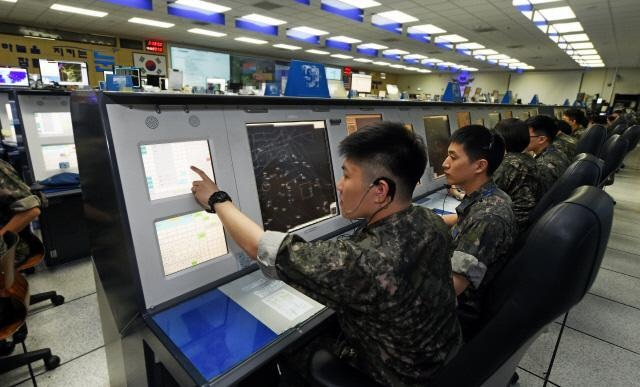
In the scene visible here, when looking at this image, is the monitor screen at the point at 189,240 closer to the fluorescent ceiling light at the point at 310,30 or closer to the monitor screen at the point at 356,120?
the monitor screen at the point at 356,120

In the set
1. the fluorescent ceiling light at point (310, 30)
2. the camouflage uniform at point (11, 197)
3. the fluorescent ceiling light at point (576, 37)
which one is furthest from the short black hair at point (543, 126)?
the fluorescent ceiling light at point (576, 37)

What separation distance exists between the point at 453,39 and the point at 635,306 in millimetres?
9991

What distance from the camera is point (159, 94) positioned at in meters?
1.00

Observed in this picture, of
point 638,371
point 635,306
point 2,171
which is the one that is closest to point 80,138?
point 2,171

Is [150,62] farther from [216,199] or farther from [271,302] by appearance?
[271,302]

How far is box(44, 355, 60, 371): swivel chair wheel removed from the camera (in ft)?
5.91

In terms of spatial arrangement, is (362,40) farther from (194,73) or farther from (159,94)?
(159,94)

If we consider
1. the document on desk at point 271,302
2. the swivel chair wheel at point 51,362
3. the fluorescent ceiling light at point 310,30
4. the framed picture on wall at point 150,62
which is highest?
the fluorescent ceiling light at point 310,30

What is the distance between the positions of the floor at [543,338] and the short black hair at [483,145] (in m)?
1.27

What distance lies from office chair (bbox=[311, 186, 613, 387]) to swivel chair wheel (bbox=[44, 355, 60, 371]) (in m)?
2.02

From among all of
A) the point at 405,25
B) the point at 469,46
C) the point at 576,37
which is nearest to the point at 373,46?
the point at 405,25

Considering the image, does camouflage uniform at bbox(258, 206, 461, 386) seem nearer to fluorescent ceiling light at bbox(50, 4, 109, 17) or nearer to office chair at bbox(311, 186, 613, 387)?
office chair at bbox(311, 186, 613, 387)

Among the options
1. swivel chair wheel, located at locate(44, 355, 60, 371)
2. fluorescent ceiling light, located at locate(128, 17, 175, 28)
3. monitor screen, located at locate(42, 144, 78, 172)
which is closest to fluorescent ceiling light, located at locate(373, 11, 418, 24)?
fluorescent ceiling light, located at locate(128, 17, 175, 28)

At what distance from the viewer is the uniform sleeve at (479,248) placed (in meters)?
1.20
